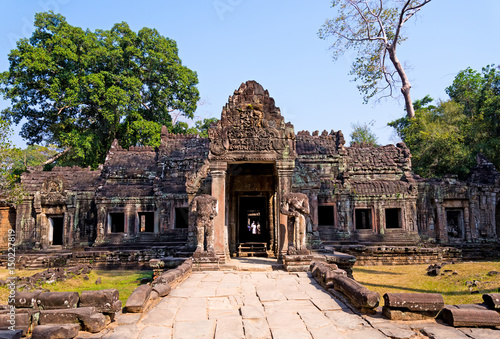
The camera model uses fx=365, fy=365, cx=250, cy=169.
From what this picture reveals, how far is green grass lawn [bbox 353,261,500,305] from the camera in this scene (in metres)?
10.6

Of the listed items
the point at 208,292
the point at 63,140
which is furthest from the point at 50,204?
the point at 208,292

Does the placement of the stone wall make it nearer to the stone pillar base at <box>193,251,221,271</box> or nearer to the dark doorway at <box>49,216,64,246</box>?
the dark doorway at <box>49,216,64,246</box>

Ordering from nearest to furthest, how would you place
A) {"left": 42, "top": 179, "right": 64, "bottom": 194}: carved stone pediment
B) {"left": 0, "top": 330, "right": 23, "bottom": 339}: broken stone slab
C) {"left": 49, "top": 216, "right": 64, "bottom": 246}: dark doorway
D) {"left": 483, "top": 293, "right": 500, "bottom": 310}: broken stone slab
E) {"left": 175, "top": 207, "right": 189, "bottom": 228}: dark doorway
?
{"left": 0, "top": 330, "right": 23, "bottom": 339}: broken stone slab < {"left": 483, "top": 293, "right": 500, "bottom": 310}: broken stone slab < {"left": 175, "top": 207, "right": 189, "bottom": 228}: dark doorway < {"left": 42, "top": 179, "right": 64, "bottom": 194}: carved stone pediment < {"left": 49, "top": 216, "right": 64, "bottom": 246}: dark doorway

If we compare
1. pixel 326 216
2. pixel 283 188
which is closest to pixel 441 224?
pixel 326 216

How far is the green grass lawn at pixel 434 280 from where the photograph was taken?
34.8 ft

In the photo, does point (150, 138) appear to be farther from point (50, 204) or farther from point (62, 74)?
point (50, 204)

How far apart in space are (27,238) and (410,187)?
818 inches

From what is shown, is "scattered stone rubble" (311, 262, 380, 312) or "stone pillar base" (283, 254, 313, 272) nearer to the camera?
"scattered stone rubble" (311, 262, 380, 312)

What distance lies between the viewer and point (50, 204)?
65.1 feet

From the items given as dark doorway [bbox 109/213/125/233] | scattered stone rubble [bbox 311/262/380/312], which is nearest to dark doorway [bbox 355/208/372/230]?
dark doorway [bbox 109/213/125/233]

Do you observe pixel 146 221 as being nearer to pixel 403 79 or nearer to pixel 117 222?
pixel 117 222

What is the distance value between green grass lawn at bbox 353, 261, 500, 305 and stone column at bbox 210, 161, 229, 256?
487 centimetres

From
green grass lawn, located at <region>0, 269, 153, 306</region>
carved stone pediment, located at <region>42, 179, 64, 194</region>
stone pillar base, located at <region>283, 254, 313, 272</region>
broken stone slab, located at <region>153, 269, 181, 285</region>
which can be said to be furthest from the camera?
carved stone pediment, located at <region>42, 179, 64, 194</region>

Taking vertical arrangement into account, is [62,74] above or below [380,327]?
above
